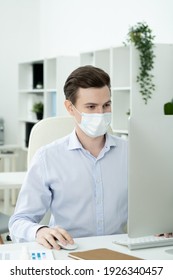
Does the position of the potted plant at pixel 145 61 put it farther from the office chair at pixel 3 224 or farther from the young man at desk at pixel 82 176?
the young man at desk at pixel 82 176

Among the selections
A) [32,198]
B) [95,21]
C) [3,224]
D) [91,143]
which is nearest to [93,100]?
[91,143]

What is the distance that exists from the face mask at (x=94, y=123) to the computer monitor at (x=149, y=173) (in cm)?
41

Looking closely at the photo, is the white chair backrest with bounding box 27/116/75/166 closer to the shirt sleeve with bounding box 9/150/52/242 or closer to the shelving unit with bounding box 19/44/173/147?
the shirt sleeve with bounding box 9/150/52/242

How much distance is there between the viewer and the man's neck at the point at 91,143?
6.84 ft

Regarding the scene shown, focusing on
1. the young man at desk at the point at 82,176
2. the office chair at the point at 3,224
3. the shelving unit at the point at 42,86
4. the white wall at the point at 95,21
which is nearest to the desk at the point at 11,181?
the office chair at the point at 3,224

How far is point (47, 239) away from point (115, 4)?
4.36 meters

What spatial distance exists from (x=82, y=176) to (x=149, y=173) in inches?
18.7

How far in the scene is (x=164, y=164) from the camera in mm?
1630

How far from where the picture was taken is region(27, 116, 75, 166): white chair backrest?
2.59 metres

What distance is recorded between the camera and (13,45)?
727 centimetres

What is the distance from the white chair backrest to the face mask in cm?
55

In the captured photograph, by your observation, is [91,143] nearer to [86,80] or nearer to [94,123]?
[94,123]

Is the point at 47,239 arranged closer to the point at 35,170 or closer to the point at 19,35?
the point at 35,170
